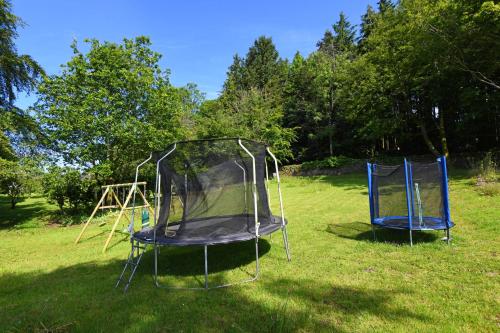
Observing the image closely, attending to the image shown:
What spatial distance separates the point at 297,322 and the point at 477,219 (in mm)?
6114

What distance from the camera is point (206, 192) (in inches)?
209

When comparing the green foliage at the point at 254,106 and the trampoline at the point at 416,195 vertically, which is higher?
the green foliage at the point at 254,106

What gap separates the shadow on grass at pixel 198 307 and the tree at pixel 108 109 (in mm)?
8771

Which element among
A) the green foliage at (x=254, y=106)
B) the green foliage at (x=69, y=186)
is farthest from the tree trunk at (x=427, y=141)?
the green foliage at (x=69, y=186)

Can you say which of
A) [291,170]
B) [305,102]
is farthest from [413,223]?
[305,102]

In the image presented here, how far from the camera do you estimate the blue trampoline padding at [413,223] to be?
5.82 m

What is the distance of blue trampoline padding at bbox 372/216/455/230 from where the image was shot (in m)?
5.82

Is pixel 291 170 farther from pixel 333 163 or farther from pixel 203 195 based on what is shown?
pixel 203 195

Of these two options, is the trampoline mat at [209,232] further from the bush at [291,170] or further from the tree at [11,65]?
the bush at [291,170]

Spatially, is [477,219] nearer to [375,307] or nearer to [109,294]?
[375,307]

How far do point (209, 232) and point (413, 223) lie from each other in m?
3.74

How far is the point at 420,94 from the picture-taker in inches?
912

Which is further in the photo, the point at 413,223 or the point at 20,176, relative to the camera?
the point at 20,176

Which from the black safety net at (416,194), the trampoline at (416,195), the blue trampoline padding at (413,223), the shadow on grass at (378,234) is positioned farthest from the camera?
the shadow on grass at (378,234)
